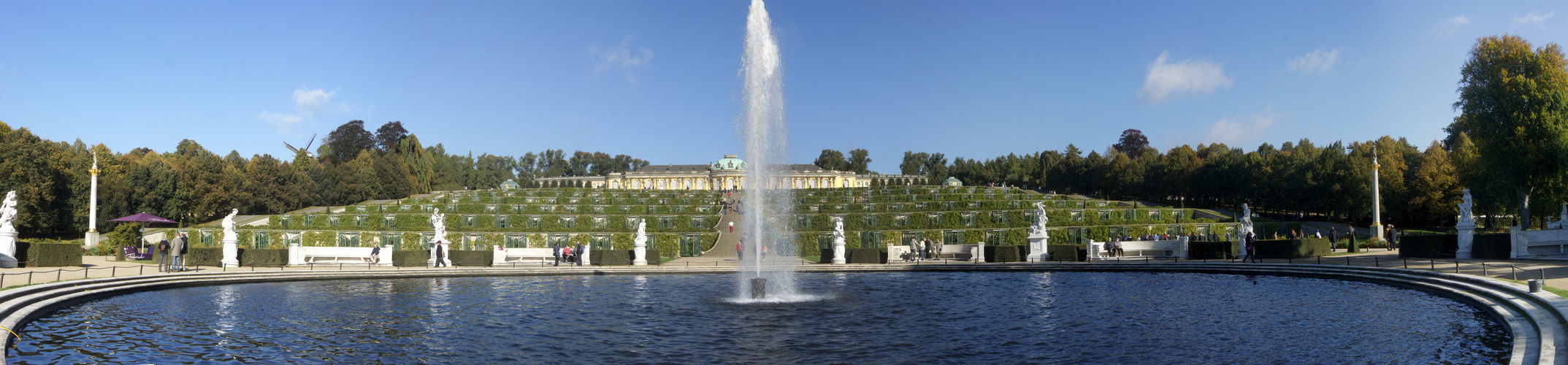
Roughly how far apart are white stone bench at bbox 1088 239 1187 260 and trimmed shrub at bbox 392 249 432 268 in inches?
1082

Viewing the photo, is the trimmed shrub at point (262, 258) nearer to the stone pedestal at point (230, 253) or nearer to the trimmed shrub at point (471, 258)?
the stone pedestal at point (230, 253)

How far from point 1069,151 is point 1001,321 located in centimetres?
12066

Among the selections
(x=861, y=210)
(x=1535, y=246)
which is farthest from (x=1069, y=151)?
(x=1535, y=246)

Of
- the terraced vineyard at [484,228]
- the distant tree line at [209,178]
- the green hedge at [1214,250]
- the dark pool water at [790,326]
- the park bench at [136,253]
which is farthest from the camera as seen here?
the distant tree line at [209,178]

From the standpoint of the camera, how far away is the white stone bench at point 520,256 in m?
35.5

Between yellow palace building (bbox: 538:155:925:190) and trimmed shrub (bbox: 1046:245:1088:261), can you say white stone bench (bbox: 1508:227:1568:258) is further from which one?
yellow palace building (bbox: 538:155:925:190)

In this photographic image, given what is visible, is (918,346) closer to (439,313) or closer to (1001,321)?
(1001,321)

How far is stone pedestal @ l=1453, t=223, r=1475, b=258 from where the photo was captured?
2895cm

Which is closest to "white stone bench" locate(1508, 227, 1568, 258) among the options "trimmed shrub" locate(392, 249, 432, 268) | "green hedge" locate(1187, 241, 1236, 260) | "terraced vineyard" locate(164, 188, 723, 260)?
"green hedge" locate(1187, 241, 1236, 260)

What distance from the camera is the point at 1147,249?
119 feet

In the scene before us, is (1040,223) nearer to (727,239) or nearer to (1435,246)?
(1435,246)

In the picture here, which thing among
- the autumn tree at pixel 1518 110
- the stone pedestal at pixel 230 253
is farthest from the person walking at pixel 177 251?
the autumn tree at pixel 1518 110

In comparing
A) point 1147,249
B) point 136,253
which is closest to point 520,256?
point 136,253

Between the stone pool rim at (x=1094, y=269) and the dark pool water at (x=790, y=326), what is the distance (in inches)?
19.5
